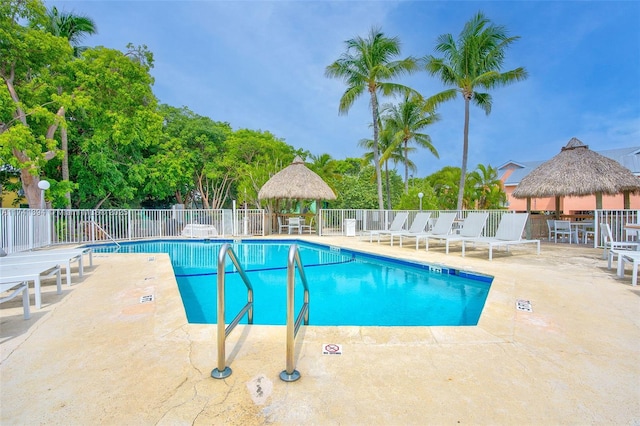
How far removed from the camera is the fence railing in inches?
399

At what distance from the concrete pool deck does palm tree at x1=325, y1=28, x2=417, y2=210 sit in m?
13.7

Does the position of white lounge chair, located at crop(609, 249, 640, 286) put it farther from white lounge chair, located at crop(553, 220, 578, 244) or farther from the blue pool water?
white lounge chair, located at crop(553, 220, 578, 244)

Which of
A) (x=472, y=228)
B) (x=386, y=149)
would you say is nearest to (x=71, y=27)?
(x=386, y=149)

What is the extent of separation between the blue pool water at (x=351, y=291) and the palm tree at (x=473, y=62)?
10.4 m

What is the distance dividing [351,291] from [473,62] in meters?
14.2

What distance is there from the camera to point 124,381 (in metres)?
2.18

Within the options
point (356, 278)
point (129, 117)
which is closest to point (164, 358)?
point (356, 278)

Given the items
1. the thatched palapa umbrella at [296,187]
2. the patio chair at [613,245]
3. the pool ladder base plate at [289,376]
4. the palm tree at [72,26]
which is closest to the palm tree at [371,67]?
the thatched palapa umbrella at [296,187]

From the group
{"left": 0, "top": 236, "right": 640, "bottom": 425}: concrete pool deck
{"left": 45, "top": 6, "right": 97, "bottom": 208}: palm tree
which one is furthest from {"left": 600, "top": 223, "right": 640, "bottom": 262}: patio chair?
{"left": 45, "top": 6, "right": 97, "bottom": 208}: palm tree

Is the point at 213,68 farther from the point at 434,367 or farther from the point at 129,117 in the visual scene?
the point at 434,367

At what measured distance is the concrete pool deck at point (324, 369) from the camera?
6.01 feet

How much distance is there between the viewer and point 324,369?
234cm

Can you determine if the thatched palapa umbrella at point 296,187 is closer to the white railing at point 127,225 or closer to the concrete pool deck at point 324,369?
the white railing at point 127,225

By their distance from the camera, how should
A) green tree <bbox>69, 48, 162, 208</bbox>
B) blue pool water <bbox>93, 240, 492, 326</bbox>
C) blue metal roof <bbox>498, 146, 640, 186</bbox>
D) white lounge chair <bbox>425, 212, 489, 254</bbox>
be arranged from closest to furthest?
blue pool water <bbox>93, 240, 492, 326</bbox> → white lounge chair <bbox>425, 212, 489, 254</bbox> → green tree <bbox>69, 48, 162, 208</bbox> → blue metal roof <bbox>498, 146, 640, 186</bbox>
